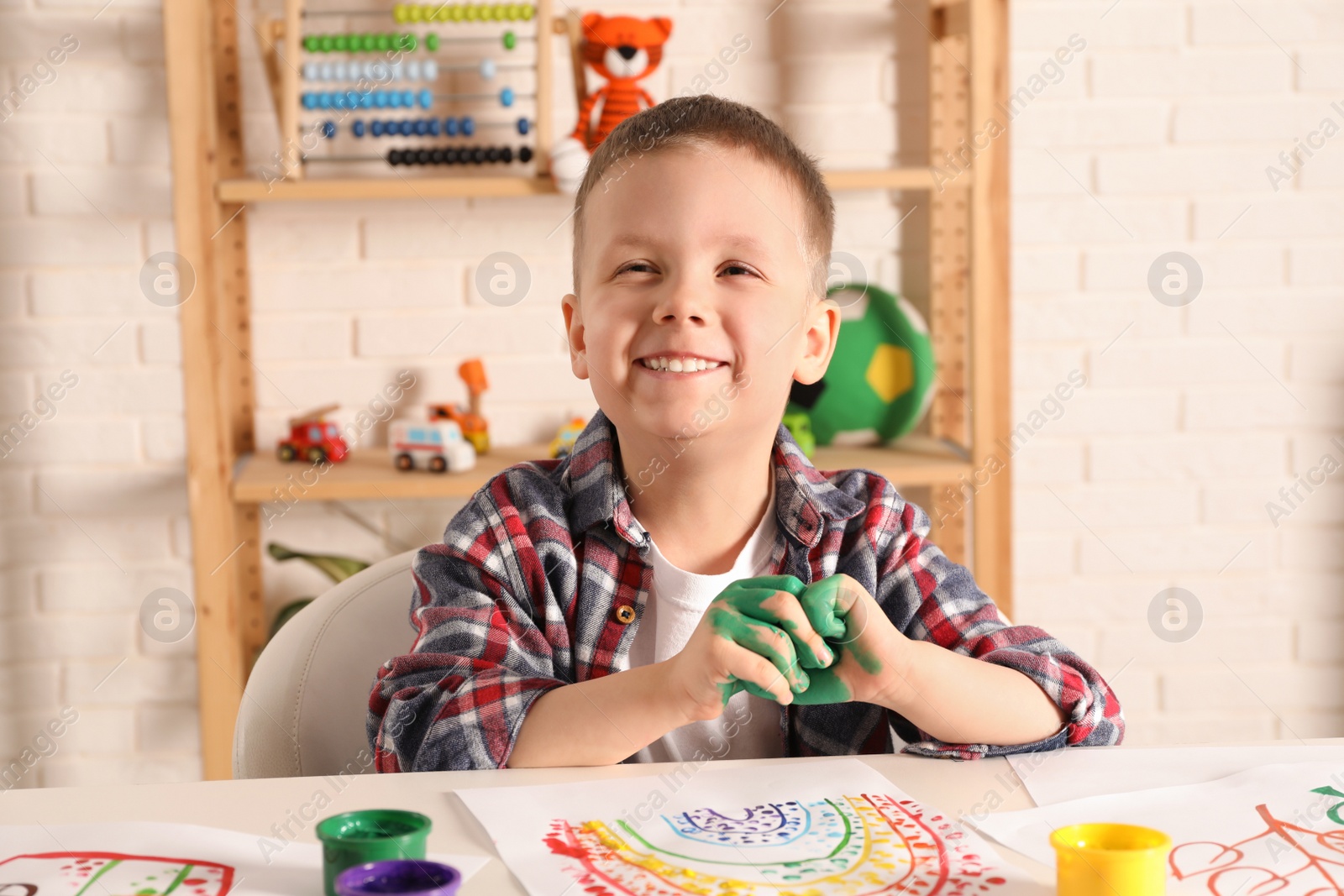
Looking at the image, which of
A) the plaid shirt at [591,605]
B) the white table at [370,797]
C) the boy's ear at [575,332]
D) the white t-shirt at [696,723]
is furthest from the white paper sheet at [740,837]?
the boy's ear at [575,332]

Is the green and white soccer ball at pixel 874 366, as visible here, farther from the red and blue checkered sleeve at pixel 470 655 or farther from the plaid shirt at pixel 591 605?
the red and blue checkered sleeve at pixel 470 655

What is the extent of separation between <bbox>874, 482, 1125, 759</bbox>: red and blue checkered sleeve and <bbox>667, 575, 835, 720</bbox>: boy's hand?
0.13 m

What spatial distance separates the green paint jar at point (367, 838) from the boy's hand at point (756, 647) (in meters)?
0.22

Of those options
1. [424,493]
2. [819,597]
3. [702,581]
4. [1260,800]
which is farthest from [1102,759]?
[424,493]

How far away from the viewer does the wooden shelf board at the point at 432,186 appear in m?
1.72

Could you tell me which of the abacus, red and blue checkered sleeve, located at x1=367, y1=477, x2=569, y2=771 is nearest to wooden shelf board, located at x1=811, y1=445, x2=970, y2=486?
the abacus

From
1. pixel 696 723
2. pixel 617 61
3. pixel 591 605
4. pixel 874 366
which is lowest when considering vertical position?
pixel 696 723

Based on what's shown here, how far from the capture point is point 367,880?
534 millimetres

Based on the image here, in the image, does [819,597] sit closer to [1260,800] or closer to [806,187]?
[1260,800]

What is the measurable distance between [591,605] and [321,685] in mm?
230

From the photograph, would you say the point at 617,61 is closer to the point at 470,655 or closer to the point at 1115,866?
the point at 470,655

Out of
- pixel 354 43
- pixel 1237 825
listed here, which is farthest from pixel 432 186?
pixel 1237 825

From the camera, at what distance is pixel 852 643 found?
769 mm

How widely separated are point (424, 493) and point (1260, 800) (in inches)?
51.9
